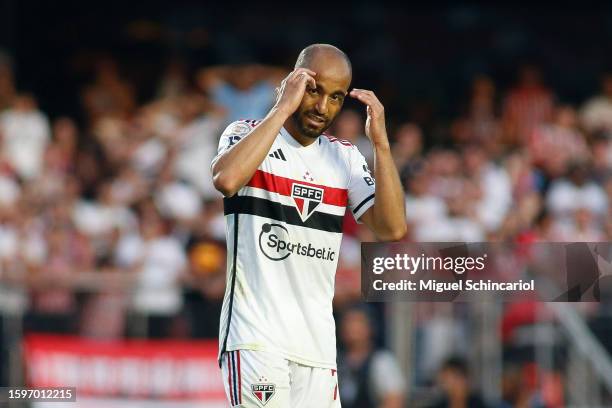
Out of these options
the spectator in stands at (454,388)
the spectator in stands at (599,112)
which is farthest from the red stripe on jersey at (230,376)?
the spectator in stands at (599,112)

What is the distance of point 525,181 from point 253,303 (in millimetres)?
8998

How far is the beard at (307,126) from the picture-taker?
5.27 metres

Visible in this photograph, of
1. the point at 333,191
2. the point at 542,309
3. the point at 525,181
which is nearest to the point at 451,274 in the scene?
the point at 333,191

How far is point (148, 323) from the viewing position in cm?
1045

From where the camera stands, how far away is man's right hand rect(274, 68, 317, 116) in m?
5.00

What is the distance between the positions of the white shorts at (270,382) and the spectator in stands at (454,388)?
512 cm

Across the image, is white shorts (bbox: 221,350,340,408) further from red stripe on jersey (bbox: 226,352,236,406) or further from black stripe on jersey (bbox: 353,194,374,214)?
black stripe on jersey (bbox: 353,194,374,214)

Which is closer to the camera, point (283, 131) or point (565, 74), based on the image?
point (283, 131)

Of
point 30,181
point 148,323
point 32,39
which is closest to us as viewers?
point 148,323

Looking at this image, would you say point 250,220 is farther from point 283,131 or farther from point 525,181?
point 525,181

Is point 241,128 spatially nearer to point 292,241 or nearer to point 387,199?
point 292,241

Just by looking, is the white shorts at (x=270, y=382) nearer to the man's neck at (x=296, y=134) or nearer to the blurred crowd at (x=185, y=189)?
the man's neck at (x=296, y=134)

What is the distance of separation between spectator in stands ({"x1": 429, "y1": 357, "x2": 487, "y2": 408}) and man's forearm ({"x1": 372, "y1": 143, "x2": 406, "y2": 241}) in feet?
16.7

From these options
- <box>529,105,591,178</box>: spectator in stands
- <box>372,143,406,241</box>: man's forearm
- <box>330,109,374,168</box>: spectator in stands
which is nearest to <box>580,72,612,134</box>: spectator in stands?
<box>529,105,591,178</box>: spectator in stands
